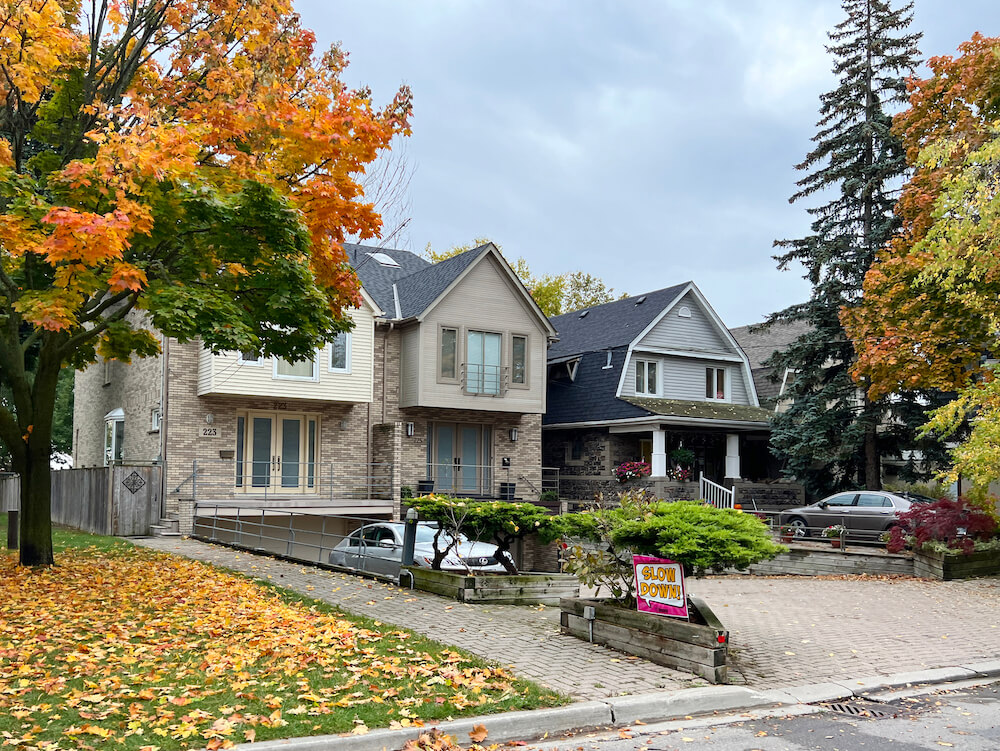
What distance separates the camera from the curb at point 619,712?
6.38 m

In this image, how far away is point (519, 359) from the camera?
A: 1240 inches

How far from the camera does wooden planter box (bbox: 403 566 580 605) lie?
12.9m

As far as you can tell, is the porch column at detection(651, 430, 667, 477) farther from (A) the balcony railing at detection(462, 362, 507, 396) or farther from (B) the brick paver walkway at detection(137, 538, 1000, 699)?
(B) the brick paver walkway at detection(137, 538, 1000, 699)

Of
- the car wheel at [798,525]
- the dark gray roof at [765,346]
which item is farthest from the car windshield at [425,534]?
the dark gray roof at [765,346]

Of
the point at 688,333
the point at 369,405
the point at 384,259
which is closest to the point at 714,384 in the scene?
the point at 688,333

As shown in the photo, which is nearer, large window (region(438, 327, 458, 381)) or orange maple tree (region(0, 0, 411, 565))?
orange maple tree (region(0, 0, 411, 565))

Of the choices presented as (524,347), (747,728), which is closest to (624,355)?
(524,347)

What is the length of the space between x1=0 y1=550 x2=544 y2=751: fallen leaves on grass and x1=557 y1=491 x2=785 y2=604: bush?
2.26 m

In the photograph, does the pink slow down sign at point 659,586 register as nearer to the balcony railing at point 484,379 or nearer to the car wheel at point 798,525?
the car wheel at point 798,525

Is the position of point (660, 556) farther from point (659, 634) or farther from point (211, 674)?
point (211, 674)

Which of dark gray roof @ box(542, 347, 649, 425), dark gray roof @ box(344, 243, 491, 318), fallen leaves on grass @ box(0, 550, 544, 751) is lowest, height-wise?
fallen leaves on grass @ box(0, 550, 544, 751)

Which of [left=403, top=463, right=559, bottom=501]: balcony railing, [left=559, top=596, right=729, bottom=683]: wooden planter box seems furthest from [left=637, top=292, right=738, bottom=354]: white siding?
[left=559, top=596, right=729, bottom=683]: wooden planter box

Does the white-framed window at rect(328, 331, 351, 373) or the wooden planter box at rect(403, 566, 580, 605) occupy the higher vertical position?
the white-framed window at rect(328, 331, 351, 373)

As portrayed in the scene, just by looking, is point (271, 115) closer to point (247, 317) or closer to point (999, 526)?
point (247, 317)
